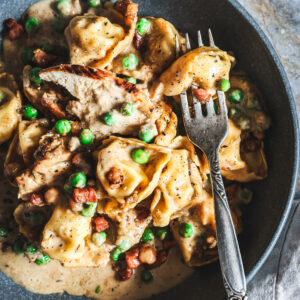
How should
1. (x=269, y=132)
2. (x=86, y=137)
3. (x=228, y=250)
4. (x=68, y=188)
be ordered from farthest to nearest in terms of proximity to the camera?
(x=269, y=132) → (x=86, y=137) → (x=68, y=188) → (x=228, y=250)

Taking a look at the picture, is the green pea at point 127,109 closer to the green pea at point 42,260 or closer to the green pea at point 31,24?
the green pea at point 31,24

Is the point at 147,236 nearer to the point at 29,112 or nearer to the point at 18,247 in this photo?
the point at 18,247

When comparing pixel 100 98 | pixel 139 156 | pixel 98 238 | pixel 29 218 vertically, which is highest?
pixel 100 98

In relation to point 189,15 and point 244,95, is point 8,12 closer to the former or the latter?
point 189,15

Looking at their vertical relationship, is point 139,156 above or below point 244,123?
below

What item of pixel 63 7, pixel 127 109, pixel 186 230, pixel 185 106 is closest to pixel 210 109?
pixel 185 106

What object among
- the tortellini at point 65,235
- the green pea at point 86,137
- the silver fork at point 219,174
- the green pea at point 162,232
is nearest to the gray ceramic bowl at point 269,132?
the silver fork at point 219,174
